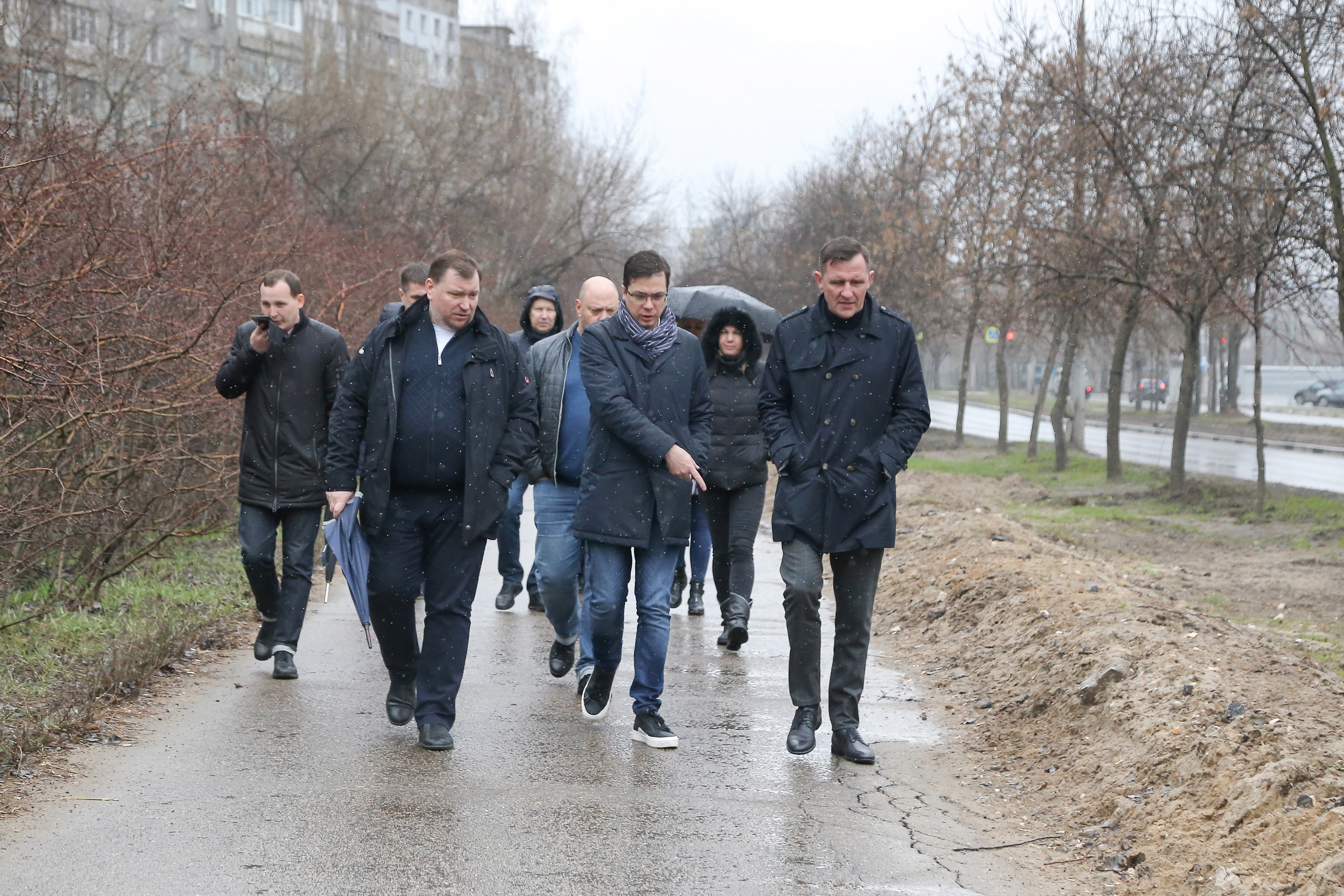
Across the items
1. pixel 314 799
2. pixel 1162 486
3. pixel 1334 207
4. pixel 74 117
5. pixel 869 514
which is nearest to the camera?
pixel 314 799

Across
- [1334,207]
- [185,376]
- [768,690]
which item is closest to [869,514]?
[768,690]

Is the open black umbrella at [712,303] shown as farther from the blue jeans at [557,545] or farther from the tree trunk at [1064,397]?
the tree trunk at [1064,397]

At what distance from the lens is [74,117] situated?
1227cm

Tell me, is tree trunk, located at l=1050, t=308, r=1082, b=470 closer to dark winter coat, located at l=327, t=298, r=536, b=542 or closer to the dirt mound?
the dirt mound

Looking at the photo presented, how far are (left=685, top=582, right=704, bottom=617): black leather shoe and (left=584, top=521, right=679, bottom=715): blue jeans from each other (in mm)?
3382

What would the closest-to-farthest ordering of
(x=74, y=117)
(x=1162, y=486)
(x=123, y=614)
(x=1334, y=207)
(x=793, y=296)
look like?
(x=123, y=614)
(x=74, y=117)
(x=1334, y=207)
(x=1162, y=486)
(x=793, y=296)

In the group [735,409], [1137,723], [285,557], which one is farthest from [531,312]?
[1137,723]

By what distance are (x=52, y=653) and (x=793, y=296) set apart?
33488 millimetres

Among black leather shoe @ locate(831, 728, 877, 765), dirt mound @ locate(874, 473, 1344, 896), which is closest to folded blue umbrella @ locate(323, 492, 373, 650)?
black leather shoe @ locate(831, 728, 877, 765)

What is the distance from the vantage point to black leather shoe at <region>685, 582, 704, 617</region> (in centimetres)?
972

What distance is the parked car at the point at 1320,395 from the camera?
238 feet

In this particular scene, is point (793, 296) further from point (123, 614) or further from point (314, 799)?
point (314, 799)

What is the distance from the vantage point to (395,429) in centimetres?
583

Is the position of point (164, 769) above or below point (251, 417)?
below
